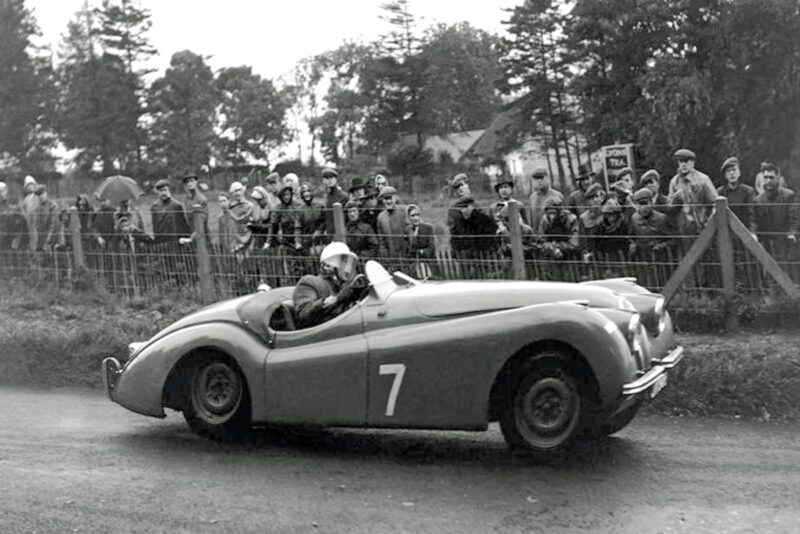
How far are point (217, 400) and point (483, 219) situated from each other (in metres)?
4.41

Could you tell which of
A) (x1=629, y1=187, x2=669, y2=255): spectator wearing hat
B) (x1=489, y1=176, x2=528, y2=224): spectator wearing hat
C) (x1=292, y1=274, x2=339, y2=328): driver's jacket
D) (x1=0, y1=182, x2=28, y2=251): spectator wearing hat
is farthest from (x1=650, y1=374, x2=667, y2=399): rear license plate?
(x1=0, y1=182, x2=28, y2=251): spectator wearing hat

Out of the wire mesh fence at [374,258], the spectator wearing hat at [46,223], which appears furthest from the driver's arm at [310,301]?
the spectator wearing hat at [46,223]

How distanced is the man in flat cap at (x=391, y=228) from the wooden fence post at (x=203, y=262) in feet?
7.90

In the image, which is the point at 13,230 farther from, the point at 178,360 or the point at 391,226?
the point at 178,360

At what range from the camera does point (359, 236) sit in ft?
38.3

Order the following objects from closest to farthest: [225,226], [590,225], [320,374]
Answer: [320,374], [590,225], [225,226]

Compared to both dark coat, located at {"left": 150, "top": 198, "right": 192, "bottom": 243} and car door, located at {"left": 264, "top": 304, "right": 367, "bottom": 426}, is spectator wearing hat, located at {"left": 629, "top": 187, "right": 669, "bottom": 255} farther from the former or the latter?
dark coat, located at {"left": 150, "top": 198, "right": 192, "bottom": 243}

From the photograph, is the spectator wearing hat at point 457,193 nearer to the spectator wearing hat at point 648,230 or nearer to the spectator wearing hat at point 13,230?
the spectator wearing hat at point 648,230

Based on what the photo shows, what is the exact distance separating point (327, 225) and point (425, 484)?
6.29m

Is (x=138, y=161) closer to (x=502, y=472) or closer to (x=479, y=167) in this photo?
(x=479, y=167)

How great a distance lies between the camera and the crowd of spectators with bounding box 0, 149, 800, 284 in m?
10.3

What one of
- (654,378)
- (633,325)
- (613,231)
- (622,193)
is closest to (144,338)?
(613,231)

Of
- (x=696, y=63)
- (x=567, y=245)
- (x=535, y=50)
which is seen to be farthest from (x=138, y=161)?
(x=567, y=245)

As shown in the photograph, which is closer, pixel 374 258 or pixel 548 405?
pixel 548 405
